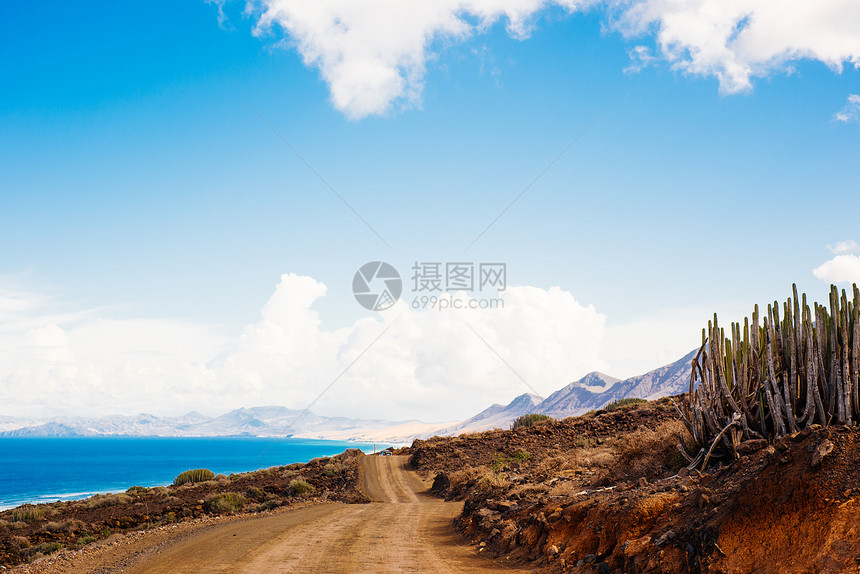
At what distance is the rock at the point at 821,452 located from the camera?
6.54 metres

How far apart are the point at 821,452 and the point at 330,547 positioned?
9.49 m

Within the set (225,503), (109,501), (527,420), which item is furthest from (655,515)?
(527,420)

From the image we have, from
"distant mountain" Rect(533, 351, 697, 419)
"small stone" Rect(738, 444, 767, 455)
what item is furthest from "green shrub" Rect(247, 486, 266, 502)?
"distant mountain" Rect(533, 351, 697, 419)

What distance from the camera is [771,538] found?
20.6ft

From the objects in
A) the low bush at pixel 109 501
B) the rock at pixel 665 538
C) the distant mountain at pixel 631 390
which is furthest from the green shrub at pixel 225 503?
the distant mountain at pixel 631 390

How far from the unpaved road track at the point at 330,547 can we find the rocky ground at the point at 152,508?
174 inches

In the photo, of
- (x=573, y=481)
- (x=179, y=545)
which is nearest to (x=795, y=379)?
(x=573, y=481)

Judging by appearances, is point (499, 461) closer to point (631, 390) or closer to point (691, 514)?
point (691, 514)

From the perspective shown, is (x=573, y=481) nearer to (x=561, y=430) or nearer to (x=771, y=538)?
(x=771, y=538)

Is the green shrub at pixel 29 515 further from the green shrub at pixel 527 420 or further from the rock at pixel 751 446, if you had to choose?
the green shrub at pixel 527 420

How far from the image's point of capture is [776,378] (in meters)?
9.91

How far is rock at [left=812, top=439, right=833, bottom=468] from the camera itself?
654cm

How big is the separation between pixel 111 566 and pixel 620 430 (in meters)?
26.9

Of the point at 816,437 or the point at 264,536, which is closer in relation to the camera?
the point at 816,437
